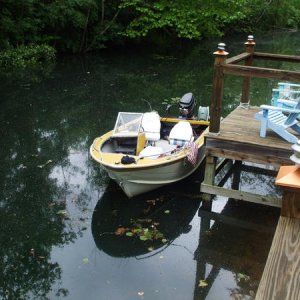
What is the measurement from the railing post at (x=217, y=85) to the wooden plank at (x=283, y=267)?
4390 millimetres

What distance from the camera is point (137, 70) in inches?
766

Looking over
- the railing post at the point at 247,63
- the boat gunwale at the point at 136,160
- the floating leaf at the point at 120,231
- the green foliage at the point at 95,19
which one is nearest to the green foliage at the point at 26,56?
the green foliage at the point at 95,19

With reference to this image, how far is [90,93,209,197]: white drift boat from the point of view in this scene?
21.5 ft

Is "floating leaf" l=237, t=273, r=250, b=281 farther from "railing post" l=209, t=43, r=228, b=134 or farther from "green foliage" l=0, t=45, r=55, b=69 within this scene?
"green foliage" l=0, t=45, r=55, b=69

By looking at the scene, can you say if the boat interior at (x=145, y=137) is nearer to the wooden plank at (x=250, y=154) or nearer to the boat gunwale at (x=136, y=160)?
the boat gunwale at (x=136, y=160)

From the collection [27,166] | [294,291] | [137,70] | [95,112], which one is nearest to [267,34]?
[137,70]

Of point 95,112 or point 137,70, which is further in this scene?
point 137,70

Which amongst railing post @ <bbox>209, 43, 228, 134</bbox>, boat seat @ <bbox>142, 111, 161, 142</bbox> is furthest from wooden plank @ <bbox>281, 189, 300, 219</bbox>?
boat seat @ <bbox>142, 111, 161, 142</bbox>

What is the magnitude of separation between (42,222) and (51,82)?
1052 cm

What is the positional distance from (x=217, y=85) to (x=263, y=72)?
0.68m

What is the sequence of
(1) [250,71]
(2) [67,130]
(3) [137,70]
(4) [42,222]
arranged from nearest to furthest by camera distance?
(1) [250,71] < (4) [42,222] < (2) [67,130] < (3) [137,70]

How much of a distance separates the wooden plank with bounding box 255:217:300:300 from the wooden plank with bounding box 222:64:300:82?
13.3 feet

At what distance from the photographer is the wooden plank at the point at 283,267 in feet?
5.10

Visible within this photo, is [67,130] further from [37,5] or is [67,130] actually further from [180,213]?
[37,5]
